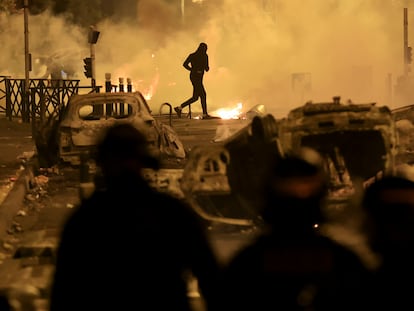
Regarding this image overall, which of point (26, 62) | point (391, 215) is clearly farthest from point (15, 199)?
point (26, 62)

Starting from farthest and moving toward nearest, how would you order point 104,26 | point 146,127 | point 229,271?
point 104,26
point 146,127
point 229,271

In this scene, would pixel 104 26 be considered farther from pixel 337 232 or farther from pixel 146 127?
pixel 337 232

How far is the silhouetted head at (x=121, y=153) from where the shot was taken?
12.5 feet

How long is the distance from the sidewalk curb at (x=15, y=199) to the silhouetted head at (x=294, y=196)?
24.6 ft

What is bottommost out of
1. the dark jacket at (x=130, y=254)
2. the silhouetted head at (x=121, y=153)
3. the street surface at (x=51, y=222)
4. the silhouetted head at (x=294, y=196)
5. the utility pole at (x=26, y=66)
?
the street surface at (x=51, y=222)

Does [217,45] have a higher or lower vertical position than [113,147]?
higher

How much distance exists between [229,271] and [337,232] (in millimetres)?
5612

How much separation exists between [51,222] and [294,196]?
871 cm

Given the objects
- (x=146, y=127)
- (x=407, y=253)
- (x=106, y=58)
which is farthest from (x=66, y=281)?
(x=106, y=58)

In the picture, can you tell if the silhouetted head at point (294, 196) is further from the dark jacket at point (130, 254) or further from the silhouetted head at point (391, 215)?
the dark jacket at point (130, 254)

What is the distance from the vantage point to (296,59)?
3938 cm

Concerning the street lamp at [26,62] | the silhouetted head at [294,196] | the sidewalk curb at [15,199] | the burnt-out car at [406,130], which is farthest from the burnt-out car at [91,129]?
the silhouetted head at [294,196]

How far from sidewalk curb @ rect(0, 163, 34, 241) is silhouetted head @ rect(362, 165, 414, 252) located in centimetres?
743

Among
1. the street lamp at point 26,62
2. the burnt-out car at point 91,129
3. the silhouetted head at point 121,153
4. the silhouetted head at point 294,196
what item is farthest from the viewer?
the street lamp at point 26,62
